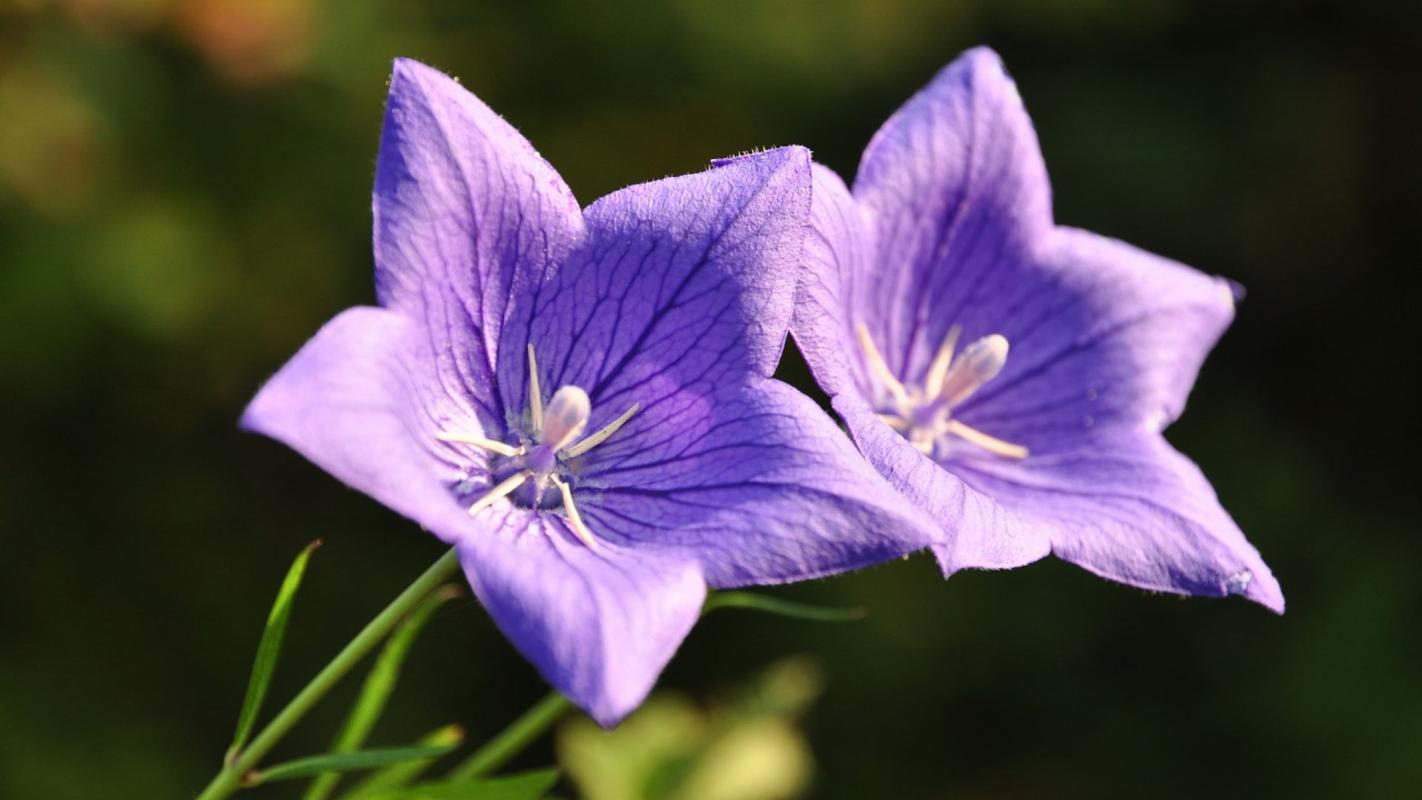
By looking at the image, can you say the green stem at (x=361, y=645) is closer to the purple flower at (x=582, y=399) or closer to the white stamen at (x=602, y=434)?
the purple flower at (x=582, y=399)

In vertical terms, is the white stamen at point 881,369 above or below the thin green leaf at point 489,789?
above

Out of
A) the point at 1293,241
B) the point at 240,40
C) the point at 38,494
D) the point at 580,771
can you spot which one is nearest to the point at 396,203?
the point at 580,771

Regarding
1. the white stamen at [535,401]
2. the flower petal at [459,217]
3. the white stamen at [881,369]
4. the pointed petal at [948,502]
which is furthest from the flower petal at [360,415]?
the white stamen at [881,369]

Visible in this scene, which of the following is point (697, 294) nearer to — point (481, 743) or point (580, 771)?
point (580, 771)

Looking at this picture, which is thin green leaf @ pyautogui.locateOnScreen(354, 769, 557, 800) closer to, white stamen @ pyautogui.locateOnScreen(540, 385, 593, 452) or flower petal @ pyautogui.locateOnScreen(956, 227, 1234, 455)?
white stamen @ pyautogui.locateOnScreen(540, 385, 593, 452)

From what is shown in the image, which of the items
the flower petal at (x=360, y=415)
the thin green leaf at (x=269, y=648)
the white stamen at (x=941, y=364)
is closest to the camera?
the flower petal at (x=360, y=415)
